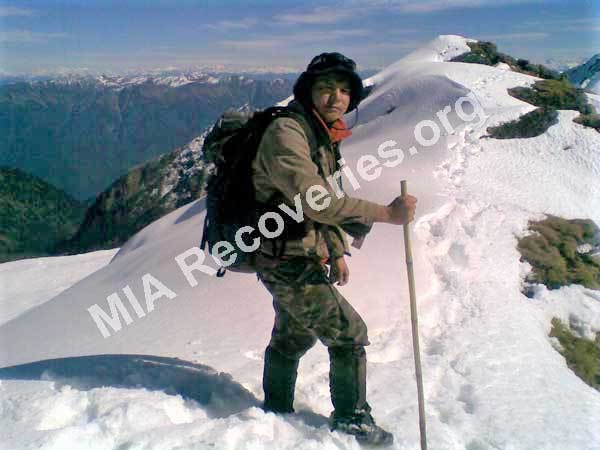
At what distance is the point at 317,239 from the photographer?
12.4 ft

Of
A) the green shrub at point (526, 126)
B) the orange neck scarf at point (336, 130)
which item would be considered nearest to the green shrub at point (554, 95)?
the green shrub at point (526, 126)

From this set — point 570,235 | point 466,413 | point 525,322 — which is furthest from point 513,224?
point 466,413

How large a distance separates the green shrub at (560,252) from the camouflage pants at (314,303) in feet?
13.5

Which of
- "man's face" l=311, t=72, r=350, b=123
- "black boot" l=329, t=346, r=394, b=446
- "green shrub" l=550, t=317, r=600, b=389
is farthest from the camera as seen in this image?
"green shrub" l=550, t=317, r=600, b=389

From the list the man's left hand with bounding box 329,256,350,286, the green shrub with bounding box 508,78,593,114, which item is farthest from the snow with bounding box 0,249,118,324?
the green shrub with bounding box 508,78,593,114

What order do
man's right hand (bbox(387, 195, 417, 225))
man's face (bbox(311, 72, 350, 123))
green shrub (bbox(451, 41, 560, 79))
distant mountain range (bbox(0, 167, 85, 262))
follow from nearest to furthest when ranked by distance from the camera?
1. man's right hand (bbox(387, 195, 417, 225))
2. man's face (bbox(311, 72, 350, 123))
3. green shrub (bbox(451, 41, 560, 79))
4. distant mountain range (bbox(0, 167, 85, 262))

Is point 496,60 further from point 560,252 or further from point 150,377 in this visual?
point 150,377

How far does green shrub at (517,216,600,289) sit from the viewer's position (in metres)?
6.94

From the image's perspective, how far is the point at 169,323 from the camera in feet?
21.2

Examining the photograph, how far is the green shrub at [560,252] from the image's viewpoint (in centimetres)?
694

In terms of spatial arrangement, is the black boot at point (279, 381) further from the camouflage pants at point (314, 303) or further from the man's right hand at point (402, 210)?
the man's right hand at point (402, 210)

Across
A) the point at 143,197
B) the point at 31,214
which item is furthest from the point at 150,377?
the point at 31,214

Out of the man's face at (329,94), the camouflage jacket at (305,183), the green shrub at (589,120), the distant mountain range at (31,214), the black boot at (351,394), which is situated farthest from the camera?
the distant mountain range at (31,214)

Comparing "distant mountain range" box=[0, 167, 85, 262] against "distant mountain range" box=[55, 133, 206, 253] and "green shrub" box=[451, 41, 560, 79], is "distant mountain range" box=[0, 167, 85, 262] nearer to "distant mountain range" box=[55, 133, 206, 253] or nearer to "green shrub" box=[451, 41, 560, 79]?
"distant mountain range" box=[55, 133, 206, 253]
